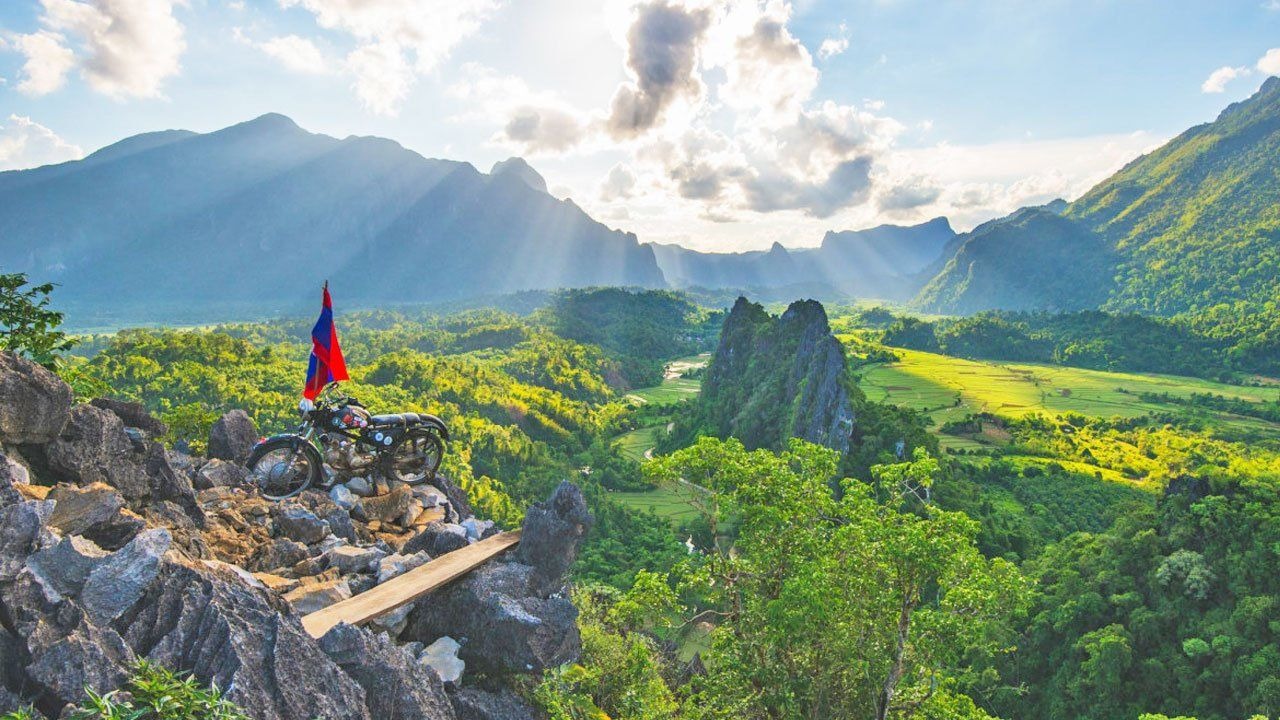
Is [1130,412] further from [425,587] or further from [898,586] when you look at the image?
[425,587]

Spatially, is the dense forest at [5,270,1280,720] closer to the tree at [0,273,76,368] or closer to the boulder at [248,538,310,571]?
the tree at [0,273,76,368]

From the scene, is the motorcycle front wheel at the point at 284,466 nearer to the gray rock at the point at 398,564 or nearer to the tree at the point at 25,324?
the gray rock at the point at 398,564

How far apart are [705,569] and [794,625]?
273 cm

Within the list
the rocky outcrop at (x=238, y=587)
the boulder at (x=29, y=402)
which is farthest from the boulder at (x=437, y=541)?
the boulder at (x=29, y=402)

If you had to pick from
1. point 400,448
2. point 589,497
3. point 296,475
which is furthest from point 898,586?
point 589,497

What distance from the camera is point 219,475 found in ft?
35.5

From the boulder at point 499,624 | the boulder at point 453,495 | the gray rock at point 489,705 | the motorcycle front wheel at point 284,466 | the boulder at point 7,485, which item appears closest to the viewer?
the boulder at point 7,485

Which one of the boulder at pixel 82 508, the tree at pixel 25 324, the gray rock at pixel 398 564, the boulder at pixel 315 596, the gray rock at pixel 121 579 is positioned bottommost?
the gray rock at pixel 398 564

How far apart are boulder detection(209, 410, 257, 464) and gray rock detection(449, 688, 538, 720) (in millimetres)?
8136

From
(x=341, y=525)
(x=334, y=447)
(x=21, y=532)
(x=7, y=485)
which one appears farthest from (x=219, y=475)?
(x=21, y=532)

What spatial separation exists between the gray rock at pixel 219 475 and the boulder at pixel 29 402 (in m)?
3.31

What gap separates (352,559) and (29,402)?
430 cm

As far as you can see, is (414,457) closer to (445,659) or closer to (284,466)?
(284,466)

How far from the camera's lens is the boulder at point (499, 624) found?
27.0ft
